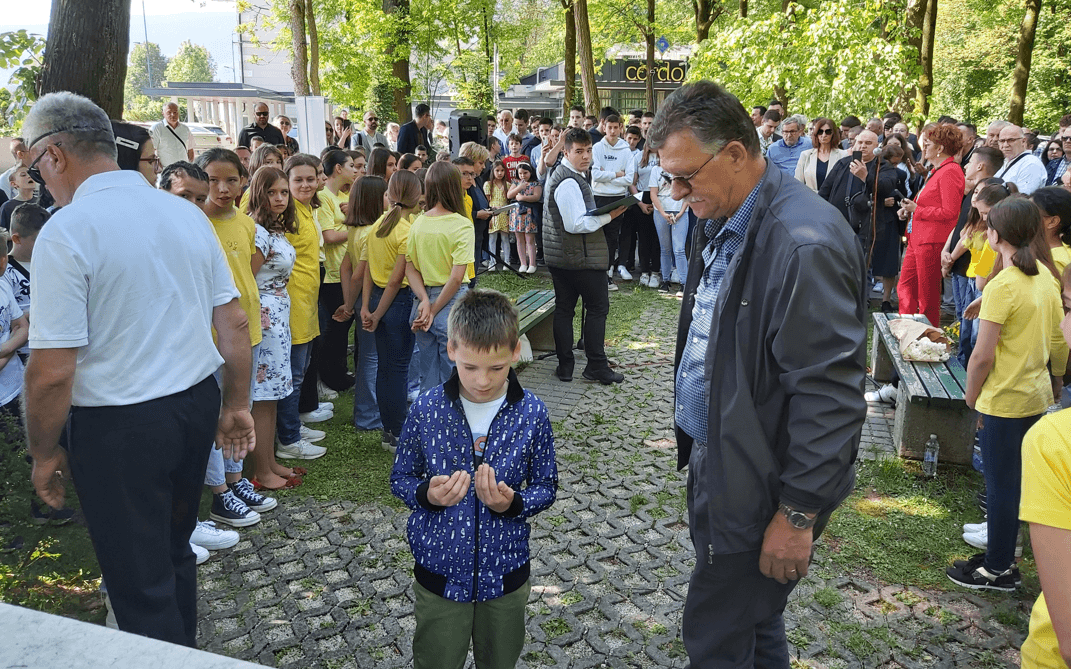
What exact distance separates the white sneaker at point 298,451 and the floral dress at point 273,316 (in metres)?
0.71

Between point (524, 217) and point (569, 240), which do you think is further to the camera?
point (524, 217)

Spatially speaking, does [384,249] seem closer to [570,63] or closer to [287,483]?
[287,483]

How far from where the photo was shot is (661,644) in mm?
3557

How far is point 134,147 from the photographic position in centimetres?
388

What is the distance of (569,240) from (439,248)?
5.77ft

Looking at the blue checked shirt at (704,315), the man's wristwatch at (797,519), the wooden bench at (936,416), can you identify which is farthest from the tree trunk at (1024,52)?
the man's wristwatch at (797,519)

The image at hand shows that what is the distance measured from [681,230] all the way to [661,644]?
7769 millimetres

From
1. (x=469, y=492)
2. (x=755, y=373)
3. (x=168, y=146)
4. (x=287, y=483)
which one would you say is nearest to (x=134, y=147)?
(x=287, y=483)

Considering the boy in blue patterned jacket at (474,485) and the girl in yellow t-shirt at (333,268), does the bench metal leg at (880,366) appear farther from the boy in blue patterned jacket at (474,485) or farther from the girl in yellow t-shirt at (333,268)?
the boy in blue patterned jacket at (474,485)

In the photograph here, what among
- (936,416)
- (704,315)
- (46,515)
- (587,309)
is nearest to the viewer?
(704,315)

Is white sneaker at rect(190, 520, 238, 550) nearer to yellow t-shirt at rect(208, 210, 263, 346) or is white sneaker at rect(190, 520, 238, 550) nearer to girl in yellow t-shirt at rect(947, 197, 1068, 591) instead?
yellow t-shirt at rect(208, 210, 263, 346)

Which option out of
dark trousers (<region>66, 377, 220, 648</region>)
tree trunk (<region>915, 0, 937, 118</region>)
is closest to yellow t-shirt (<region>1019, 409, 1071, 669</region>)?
dark trousers (<region>66, 377, 220, 648</region>)

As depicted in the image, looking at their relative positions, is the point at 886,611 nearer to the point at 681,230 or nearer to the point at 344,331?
the point at 344,331

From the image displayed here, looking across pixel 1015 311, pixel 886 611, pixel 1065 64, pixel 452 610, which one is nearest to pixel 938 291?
pixel 1015 311
